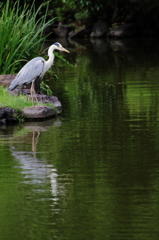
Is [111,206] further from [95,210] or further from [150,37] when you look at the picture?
[150,37]

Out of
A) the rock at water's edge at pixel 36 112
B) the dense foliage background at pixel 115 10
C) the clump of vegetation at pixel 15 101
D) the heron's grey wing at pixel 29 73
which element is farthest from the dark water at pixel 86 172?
the dense foliage background at pixel 115 10

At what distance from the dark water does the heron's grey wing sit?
0.91m

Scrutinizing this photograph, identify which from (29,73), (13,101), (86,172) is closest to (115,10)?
(29,73)

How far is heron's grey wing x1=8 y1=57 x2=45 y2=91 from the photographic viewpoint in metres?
11.7

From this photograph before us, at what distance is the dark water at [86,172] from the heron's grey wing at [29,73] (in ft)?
2.98

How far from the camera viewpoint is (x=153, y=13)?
42625 mm

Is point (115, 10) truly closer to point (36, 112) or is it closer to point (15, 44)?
point (15, 44)

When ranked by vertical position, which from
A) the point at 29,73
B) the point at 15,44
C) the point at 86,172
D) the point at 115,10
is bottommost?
the point at 86,172

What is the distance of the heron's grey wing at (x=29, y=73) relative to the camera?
11734 millimetres

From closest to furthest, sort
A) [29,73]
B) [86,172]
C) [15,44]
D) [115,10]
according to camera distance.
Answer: [86,172]
[29,73]
[15,44]
[115,10]

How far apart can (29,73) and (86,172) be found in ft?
14.9

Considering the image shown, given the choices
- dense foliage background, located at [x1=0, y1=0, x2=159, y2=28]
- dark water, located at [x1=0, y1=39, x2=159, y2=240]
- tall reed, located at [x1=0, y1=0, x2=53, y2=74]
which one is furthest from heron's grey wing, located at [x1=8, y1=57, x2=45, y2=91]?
dense foliage background, located at [x1=0, y1=0, x2=159, y2=28]

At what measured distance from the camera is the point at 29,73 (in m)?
11.7

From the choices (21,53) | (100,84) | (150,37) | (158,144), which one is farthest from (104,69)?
(150,37)
